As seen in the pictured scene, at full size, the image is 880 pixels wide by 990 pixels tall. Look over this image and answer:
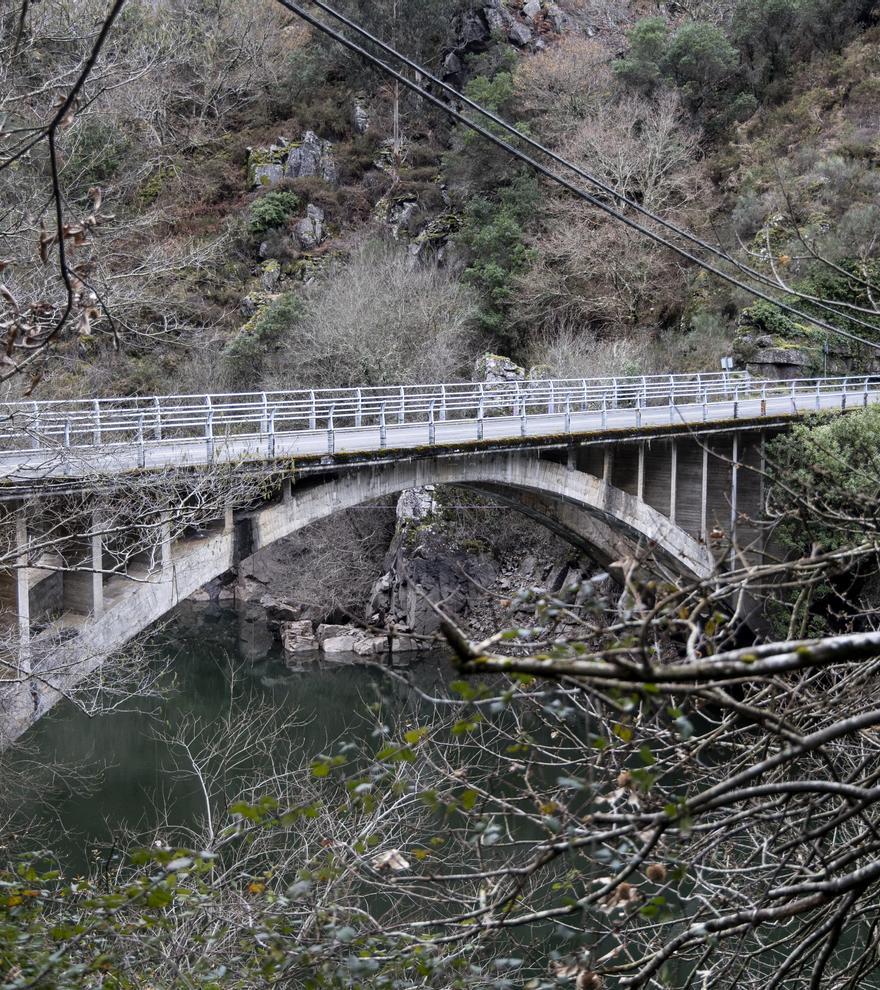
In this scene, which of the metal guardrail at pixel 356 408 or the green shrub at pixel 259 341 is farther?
the green shrub at pixel 259 341

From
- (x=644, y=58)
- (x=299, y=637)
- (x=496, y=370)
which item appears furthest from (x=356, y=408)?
(x=644, y=58)

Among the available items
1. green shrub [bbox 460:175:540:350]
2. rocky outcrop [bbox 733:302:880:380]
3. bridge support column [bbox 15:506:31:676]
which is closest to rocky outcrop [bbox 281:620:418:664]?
green shrub [bbox 460:175:540:350]

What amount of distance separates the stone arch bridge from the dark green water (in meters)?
1.56

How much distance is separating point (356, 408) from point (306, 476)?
3.10 metres

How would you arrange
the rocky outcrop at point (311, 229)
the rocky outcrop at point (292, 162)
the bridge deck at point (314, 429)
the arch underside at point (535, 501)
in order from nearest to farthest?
the bridge deck at point (314, 429) → the arch underside at point (535, 501) → the rocky outcrop at point (311, 229) → the rocky outcrop at point (292, 162)

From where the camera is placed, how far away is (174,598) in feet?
41.9

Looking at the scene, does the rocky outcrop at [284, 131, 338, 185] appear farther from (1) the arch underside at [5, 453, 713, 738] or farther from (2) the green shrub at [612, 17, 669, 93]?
(1) the arch underside at [5, 453, 713, 738]

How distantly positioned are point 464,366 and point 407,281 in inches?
124

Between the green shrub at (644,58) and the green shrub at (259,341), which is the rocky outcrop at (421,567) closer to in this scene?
the green shrub at (259,341)

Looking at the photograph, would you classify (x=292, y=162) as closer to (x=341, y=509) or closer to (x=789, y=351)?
(x=789, y=351)

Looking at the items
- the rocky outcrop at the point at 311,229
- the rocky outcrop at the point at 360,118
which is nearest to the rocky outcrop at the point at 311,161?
the rocky outcrop at the point at 360,118

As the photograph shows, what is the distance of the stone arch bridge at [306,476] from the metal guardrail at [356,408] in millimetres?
92

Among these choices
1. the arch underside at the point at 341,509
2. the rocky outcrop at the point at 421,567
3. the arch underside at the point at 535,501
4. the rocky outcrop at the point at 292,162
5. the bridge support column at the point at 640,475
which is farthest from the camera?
the rocky outcrop at the point at 292,162

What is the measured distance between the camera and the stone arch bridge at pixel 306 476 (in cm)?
1046
